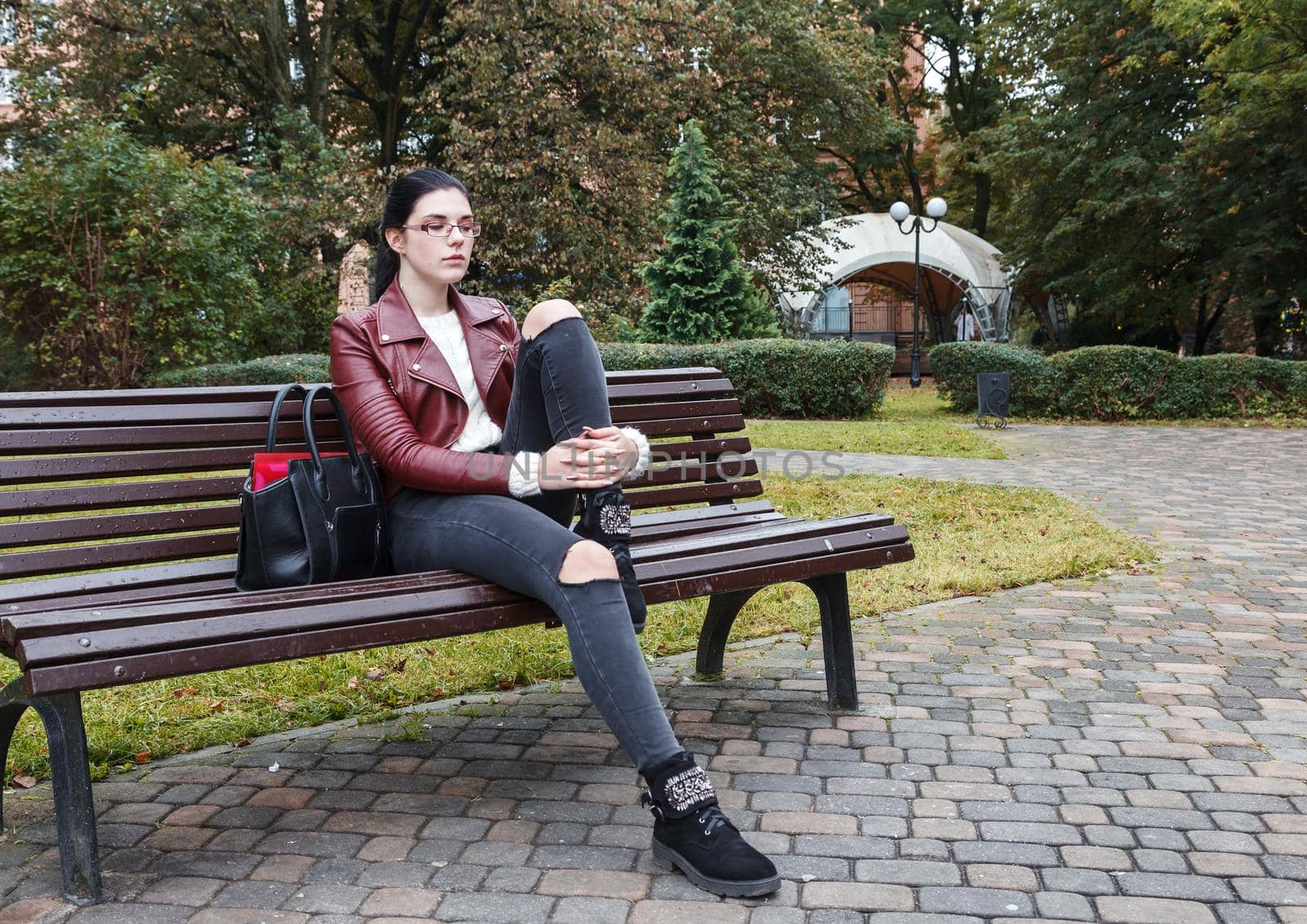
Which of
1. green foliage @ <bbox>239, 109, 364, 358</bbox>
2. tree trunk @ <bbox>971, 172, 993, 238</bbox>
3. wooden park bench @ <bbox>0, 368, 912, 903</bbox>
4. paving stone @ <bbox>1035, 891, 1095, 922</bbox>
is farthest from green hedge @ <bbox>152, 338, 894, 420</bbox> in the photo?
tree trunk @ <bbox>971, 172, 993, 238</bbox>

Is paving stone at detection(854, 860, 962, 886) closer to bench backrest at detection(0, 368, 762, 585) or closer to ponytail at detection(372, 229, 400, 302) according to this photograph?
bench backrest at detection(0, 368, 762, 585)

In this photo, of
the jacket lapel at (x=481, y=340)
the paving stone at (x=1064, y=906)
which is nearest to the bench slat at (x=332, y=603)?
the jacket lapel at (x=481, y=340)

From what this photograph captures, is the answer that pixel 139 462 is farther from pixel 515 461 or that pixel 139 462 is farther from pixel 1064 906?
pixel 1064 906

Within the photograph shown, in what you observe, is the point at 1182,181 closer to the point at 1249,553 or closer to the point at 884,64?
the point at 884,64

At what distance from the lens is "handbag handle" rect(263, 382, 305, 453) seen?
319 cm

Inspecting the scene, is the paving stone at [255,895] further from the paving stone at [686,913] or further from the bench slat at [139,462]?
the bench slat at [139,462]

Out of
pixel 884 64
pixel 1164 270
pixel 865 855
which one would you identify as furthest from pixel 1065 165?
pixel 865 855

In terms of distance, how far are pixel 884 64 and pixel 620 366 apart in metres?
19.6

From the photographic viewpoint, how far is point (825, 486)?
9094mm

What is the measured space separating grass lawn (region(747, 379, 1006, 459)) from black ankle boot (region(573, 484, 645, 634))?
29.6 ft

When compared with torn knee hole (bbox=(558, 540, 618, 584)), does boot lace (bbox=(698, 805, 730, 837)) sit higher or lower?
lower

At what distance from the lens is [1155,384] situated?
16453 millimetres

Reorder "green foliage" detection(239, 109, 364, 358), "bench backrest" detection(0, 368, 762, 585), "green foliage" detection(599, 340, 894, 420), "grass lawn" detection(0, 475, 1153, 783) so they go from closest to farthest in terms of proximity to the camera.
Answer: "bench backrest" detection(0, 368, 762, 585) < "grass lawn" detection(0, 475, 1153, 783) < "green foliage" detection(599, 340, 894, 420) < "green foliage" detection(239, 109, 364, 358)

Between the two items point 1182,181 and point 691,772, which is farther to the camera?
point 1182,181
